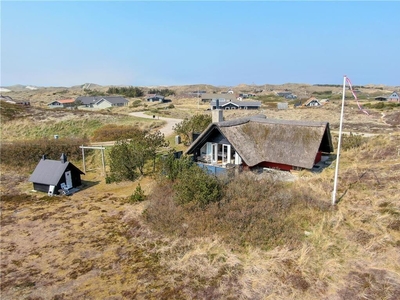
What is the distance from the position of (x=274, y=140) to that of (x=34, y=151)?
2414 cm

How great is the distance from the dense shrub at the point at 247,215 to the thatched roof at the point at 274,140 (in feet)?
10.6

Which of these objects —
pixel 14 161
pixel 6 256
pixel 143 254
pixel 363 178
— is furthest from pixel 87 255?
pixel 14 161

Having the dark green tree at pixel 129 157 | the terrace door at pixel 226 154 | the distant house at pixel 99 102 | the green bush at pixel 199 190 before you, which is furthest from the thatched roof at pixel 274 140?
the distant house at pixel 99 102

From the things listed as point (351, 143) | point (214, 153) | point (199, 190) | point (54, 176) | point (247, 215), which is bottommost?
point (54, 176)

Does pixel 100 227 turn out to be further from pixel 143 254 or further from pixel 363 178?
pixel 363 178

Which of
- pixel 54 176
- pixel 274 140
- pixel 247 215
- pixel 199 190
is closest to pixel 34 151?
pixel 54 176

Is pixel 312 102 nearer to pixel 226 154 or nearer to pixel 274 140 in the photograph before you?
pixel 274 140

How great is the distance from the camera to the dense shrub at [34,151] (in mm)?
28562

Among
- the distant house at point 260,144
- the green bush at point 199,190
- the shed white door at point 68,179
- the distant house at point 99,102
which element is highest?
the distant house at point 99,102

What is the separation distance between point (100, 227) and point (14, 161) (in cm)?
1924

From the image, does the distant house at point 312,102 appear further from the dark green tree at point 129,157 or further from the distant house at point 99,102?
the dark green tree at point 129,157

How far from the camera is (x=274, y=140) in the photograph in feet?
65.5

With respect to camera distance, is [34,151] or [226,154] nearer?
[226,154]

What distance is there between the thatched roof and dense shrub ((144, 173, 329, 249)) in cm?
323
